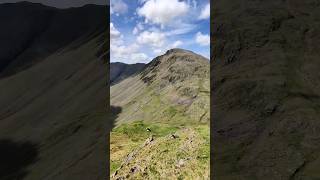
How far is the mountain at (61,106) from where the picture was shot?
2456 cm

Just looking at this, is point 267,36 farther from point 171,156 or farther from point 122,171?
point 122,171

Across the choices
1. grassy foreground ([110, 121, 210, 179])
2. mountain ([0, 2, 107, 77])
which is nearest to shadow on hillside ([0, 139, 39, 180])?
grassy foreground ([110, 121, 210, 179])

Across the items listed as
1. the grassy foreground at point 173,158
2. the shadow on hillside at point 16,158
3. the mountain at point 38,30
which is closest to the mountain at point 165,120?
the grassy foreground at point 173,158

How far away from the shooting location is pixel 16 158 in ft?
85.7

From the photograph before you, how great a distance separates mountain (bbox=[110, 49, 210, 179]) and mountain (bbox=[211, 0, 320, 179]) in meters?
3.75

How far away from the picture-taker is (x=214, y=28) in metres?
24.6

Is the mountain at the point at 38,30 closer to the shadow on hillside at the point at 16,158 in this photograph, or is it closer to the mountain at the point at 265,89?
the shadow on hillside at the point at 16,158

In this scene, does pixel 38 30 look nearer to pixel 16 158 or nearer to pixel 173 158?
pixel 16 158

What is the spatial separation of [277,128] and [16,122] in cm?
1720

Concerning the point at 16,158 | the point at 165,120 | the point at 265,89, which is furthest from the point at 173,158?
the point at 165,120

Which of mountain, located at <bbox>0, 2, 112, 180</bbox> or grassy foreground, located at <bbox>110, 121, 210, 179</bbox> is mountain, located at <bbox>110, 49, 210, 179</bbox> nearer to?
grassy foreground, located at <bbox>110, 121, 210, 179</bbox>

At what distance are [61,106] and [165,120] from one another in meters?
75.0

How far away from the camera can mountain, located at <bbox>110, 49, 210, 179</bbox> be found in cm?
2534

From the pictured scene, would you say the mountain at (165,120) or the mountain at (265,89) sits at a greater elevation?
the mountain at (265,89)
